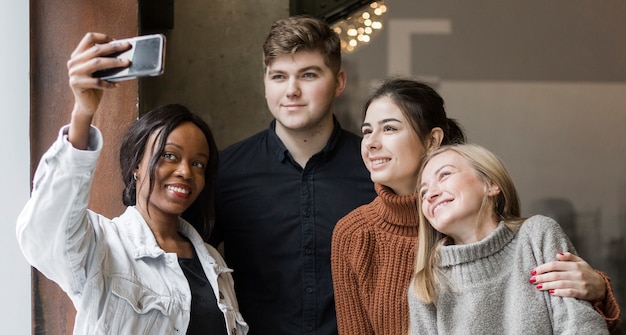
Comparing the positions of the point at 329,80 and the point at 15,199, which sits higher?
the point at 329,80

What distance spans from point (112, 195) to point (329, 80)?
2.63 ft

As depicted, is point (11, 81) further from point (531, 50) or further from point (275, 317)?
point (531, 50)

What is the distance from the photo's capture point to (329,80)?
3004 mm

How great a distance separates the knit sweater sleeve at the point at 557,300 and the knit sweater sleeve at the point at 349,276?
560mm

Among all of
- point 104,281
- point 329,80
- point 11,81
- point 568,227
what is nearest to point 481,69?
point 568,227

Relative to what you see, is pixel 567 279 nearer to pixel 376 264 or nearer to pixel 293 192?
pixel 376 264

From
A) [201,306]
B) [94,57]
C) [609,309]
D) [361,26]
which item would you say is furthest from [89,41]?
[361,26]

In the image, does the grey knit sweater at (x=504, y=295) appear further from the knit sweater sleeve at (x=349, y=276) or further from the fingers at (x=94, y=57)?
the fingers at (x=94, y=57)

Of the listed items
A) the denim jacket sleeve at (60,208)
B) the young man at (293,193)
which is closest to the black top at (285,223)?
the young man at (293,193)

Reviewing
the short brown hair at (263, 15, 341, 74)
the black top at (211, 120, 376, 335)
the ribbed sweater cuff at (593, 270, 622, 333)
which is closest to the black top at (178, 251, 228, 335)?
the black top at (211, 120, 376, 335)

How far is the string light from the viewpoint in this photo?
437 centimetres

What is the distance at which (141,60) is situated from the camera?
1973mm

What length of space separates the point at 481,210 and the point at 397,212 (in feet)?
1.15

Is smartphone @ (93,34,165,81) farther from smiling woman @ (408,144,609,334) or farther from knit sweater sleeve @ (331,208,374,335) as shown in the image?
knit sweater sleeve @ (331,208,374,335)
